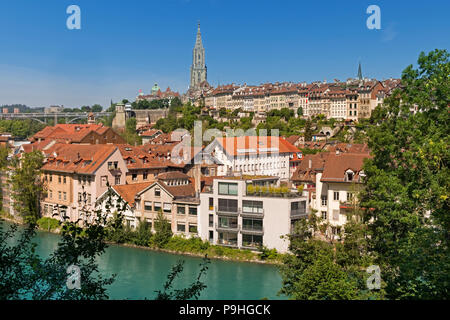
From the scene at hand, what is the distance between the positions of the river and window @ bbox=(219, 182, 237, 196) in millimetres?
2133

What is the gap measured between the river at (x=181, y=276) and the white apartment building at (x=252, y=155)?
7.23 m

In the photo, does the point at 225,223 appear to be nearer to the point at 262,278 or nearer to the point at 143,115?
the point at 262,278

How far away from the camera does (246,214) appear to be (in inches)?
609

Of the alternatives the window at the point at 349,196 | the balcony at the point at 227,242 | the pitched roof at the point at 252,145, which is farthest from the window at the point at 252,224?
the pitched roof at the point at 252,145

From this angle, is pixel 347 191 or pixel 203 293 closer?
pixel 203 293

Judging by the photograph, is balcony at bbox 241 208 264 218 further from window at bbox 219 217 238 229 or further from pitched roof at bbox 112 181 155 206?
pitched roof at bbox 112 181 155 206

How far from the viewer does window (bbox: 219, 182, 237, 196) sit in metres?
15.8

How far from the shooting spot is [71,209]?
774 inches

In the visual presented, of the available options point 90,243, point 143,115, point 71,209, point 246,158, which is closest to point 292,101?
point 143,115

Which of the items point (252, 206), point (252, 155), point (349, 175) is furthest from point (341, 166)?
point (252, 155)

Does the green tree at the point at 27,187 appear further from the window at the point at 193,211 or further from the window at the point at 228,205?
the window at the point at 228,205

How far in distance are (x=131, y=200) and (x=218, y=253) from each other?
407 centimetres

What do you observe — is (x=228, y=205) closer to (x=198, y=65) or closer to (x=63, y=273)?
(x=63, y=273)

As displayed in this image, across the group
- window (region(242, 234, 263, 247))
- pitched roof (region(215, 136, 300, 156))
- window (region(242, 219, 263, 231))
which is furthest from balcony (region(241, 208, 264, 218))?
pitched roof (region(215, 136, 300, 156))
